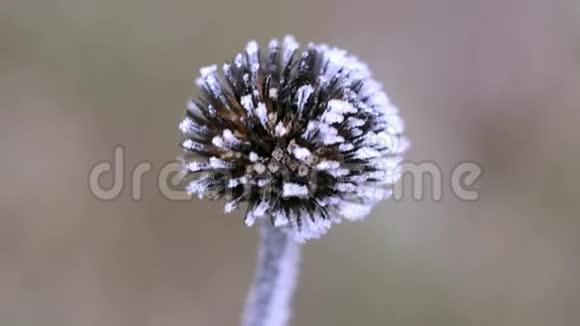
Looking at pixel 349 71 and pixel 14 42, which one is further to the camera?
pixel 14 42

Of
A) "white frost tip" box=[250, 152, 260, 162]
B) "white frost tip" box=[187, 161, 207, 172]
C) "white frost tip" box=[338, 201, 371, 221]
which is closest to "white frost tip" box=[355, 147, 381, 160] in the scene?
"white frost tip" box=[338, 201, 371, 221]

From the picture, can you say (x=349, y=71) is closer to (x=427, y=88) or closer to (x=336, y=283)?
(x=336, y=283)

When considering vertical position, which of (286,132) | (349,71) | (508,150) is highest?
(508,150)

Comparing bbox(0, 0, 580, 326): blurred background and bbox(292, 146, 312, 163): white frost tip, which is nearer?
bbox(292, 146, 312, 163): white frost tip

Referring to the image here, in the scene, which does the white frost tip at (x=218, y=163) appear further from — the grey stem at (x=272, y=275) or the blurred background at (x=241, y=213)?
the blurred background at (x=241, y=213)

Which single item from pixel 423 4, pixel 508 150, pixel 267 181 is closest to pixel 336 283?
pixel 508 150

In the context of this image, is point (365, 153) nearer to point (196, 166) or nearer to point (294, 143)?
point (294, 143)

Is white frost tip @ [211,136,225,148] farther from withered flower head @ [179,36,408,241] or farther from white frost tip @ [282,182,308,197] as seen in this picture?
white frost tip @ [282,182,308,197]
